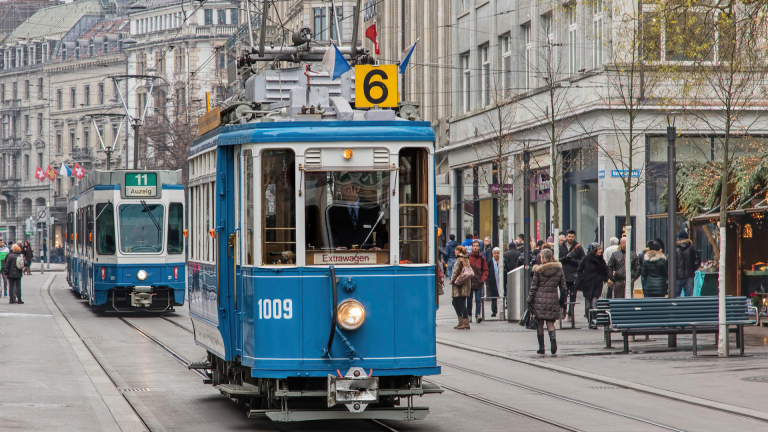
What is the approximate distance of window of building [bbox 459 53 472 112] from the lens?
1694 inches

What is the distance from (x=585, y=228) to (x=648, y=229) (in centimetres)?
281

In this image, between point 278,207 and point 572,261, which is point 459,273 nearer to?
point 572,261

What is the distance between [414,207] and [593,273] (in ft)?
41.3

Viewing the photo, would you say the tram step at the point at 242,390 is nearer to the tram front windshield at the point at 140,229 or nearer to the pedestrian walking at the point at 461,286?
the pedestrian walking at the point at 461,286

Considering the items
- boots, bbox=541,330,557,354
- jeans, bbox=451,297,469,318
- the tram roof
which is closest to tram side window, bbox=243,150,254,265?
the tram roof

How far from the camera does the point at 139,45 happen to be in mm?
104438

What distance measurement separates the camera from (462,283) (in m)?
22.2

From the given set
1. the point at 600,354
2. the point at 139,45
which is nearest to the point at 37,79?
the point at 139,45

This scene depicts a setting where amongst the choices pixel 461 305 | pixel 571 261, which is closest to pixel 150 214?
pixel 461 305

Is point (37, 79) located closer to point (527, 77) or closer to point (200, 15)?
point (200, 15)

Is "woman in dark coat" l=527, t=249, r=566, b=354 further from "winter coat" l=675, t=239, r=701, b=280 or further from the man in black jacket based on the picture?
"winter coat" l=675, t=239, r=701, b=280

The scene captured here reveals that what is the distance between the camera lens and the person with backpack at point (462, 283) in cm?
2216

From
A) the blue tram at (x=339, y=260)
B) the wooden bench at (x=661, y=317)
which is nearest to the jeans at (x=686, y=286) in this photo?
the wooden bench at (x=661, y=317)

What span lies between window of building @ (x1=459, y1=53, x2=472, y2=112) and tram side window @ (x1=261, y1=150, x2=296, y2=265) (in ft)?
109
